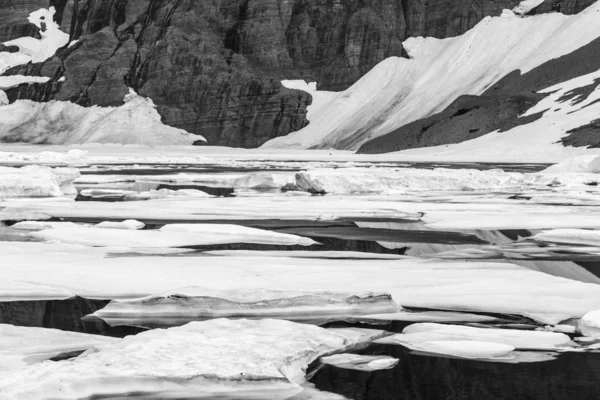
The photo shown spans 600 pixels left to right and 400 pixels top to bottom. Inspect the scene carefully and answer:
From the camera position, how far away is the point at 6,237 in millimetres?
19047

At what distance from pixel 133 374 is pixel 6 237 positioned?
12.6 metres

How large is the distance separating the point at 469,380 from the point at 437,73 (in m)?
173

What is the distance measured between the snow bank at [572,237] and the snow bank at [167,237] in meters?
5.39

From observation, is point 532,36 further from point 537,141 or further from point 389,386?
point 389,386

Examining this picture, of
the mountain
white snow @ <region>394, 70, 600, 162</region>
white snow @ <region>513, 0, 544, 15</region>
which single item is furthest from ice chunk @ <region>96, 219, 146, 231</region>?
white snow @ <region>513, 0, 544, 15</region>

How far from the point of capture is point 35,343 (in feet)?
30.5

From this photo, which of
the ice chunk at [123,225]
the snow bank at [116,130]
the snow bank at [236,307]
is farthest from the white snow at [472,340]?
the snow bank at [116,130]

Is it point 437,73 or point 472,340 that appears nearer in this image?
point 472,340

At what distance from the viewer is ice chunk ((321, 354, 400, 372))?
8805 mm

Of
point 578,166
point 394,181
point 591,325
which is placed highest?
point 578,166

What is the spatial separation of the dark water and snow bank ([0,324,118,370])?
2705 millimetres

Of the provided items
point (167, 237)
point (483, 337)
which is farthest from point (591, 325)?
point (167, 237)

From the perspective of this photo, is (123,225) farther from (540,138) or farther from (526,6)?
(526,6)

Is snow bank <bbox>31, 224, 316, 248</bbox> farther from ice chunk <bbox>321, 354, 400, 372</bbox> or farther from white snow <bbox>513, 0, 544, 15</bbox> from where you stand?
white snow <bbox>513, 0, 544, 15</bbox>
